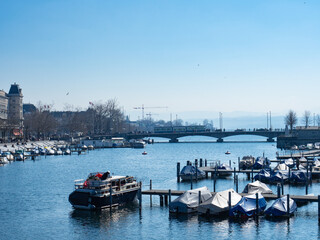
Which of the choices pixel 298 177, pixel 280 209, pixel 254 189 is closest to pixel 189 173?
pixel 298 177

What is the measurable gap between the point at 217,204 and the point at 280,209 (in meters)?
5.72

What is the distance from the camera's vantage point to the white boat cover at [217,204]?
160ft

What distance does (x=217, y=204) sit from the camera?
160 ft

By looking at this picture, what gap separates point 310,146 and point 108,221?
390ft

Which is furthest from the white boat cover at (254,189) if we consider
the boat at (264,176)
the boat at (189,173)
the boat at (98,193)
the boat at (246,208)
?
the boat at (189,173)

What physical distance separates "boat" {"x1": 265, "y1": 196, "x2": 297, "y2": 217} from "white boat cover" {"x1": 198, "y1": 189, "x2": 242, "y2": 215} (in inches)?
129

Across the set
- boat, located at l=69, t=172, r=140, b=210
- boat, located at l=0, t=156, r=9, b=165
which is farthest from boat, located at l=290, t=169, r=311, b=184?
boat, located at l=0, t=156, r=9, b=165

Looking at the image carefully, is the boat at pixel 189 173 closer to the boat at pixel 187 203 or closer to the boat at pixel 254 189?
the boat at pixel 254 189

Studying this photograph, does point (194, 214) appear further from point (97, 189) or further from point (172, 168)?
point (172, 168)

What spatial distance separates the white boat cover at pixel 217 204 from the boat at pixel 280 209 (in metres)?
3.27

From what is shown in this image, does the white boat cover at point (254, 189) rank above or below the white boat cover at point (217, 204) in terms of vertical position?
above

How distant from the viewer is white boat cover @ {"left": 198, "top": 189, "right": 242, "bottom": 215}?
48625mm

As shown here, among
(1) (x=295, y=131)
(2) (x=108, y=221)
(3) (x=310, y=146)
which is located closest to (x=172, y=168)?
(2) (x=108, y=221)

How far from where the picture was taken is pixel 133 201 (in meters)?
57.8
